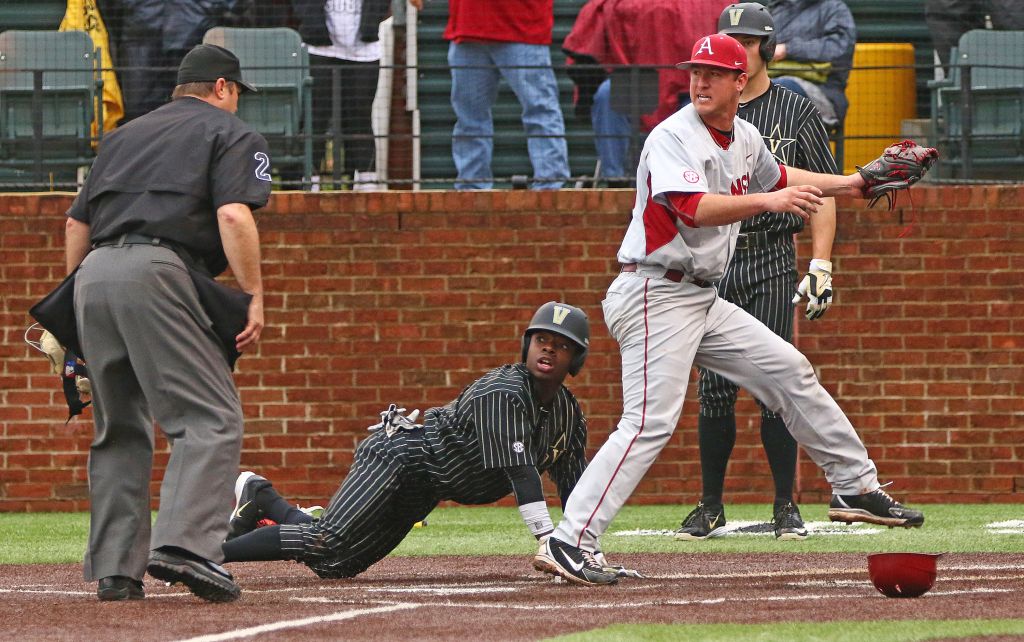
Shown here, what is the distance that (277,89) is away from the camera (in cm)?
1118

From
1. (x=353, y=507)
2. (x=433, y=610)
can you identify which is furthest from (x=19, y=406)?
(x=433, y=610)

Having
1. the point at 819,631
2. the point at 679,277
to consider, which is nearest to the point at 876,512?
the point at 679,277

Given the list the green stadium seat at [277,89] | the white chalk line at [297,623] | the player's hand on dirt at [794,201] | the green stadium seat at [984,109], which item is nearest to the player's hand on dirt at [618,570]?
the white chalk line at [297,623]

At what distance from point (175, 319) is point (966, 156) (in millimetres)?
6687

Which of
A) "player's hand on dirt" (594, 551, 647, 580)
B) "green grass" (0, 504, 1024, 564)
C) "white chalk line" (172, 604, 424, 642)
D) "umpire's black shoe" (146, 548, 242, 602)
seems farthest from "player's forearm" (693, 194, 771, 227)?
"umpire's black shoe" (146, 548, 242, 602)

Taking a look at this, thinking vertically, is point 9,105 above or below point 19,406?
above

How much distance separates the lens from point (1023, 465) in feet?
35.8

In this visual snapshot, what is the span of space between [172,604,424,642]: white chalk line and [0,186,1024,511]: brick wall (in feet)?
17.7

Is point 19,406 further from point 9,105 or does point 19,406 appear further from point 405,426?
point 405,426

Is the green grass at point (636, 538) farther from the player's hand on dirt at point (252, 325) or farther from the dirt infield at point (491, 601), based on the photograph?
the player's hand on dirt at point (252, 325)

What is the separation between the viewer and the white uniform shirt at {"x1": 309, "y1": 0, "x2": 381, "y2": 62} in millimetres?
11656

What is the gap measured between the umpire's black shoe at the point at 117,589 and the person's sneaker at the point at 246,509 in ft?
3.71

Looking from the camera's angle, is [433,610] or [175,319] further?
[175,319]

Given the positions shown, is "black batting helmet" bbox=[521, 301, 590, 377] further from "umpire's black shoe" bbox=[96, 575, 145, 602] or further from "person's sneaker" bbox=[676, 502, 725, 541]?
"person's sneaker" bbox=[676, 502, 725, 541]
